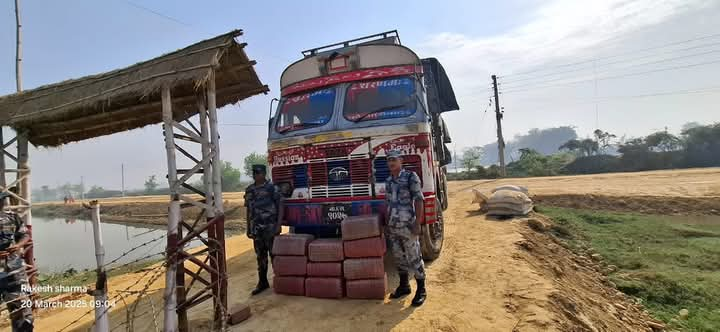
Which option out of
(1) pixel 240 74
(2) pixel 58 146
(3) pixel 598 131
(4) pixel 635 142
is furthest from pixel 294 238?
(3) pixel 598 131

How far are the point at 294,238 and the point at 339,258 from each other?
0.73 m

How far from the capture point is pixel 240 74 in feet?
16.6

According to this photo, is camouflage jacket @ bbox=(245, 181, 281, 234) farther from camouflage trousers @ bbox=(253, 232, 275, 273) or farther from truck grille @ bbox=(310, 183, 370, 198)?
truck grille @ bbox=(310, 183, 370, 198)

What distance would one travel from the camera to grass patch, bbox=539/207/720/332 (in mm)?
5137

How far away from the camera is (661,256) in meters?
6.96

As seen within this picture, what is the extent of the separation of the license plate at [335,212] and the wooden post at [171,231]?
200 cm

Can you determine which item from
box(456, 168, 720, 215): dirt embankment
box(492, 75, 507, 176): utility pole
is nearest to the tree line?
box(492, 75, 507, 176): utility pole

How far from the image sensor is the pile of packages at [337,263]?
4.46 m

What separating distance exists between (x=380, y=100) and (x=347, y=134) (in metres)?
0.88

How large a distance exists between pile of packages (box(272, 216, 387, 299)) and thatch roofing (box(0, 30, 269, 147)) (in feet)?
7.66

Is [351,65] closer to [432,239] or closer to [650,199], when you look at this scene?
[432,239]

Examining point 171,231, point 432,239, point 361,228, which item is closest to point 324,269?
point 361,228

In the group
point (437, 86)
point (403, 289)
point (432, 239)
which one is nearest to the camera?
point (403, 289)

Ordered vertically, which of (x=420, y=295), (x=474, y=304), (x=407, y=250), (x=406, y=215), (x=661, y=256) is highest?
(x=406, y=215)
